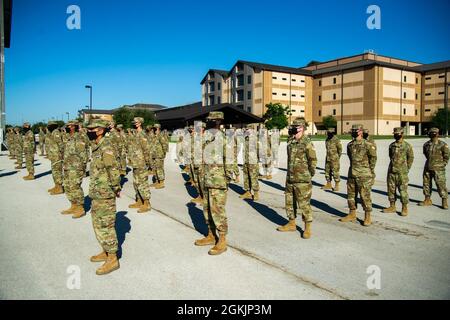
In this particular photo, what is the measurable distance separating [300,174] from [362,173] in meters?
1.67

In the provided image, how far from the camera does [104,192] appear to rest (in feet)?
15.5

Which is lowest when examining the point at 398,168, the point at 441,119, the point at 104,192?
the point at 104,192

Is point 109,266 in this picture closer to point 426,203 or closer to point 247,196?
point 247,196

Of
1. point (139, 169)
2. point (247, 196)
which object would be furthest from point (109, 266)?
point (247, 196)

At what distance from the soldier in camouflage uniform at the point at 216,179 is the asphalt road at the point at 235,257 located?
323mm

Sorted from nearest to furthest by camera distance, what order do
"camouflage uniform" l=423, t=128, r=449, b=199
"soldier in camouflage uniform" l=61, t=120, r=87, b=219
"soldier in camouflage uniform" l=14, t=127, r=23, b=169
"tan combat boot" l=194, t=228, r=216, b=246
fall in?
1. "tan combat boot" l=194, t=228, r=216, b=246
2. "soldier in camouflage uniform" l=61, t=120, r=87, b=219
3. "camouflage uniform" l=423, t=128, r=449, b=199
4. "soldier in camouflage uniform" l=14, t=127, r=23, b=169

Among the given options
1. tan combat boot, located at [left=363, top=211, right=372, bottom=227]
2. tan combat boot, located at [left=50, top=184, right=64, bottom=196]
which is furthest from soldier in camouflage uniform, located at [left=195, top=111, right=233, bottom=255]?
tan combat boot, located at [left=50, top=184, right=64, bottom=196]

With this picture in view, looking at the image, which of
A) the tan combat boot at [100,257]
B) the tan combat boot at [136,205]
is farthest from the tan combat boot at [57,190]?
the tan combat boot at [100,257]

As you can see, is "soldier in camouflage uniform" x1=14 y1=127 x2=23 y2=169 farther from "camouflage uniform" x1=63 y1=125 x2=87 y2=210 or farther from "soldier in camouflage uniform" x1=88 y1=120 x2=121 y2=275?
"soldier in camouflage uniform" x1=88 y1=120 x2=121 y2=275

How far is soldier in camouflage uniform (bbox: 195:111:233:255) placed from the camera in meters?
5.43

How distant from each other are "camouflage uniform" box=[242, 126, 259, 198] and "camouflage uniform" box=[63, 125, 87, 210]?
4702 mm

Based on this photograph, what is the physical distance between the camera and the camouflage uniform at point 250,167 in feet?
32.9
